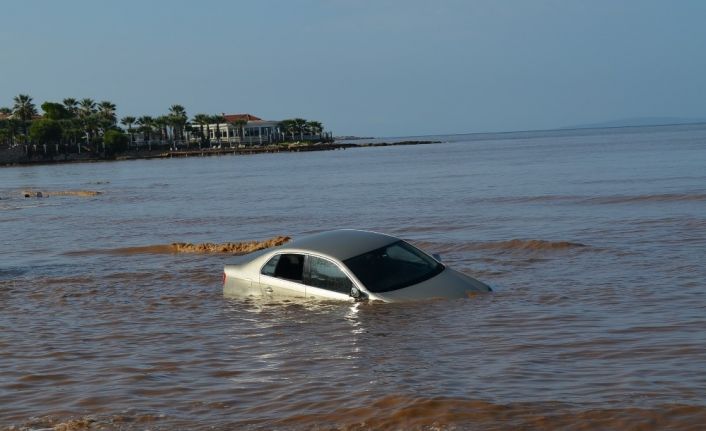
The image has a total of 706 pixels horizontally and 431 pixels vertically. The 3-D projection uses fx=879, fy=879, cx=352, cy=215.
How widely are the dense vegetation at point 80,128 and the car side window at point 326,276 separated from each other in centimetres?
14368

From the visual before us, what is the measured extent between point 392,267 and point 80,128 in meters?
153

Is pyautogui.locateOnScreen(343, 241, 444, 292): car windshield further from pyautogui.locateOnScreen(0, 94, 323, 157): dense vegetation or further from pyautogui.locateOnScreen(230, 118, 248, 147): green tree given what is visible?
pyautogui.locateOnScreen(230, 118, 248, 147): green tree

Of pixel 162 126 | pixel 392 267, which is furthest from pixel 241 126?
pixel 392 267

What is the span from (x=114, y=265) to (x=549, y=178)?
28.5m

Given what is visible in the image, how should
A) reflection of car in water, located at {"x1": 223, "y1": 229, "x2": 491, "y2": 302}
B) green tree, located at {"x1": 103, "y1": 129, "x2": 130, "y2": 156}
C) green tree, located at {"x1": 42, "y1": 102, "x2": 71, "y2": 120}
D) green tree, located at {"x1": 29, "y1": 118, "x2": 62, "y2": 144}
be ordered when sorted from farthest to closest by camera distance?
green tree, located at {"x1": 42, "y1": 102, "x2": 71, "y2": 120} → green tree, located at {"x1": 103, "y1": 129, "x2": 130, "y2": 156} → green tree, located at {"x1": 29, "y1": 118, "x2": 62, "y2": 144} → reflection of car in water, located at {"x1": 223, "y1": 229, "x2": 491, "y2": 302}

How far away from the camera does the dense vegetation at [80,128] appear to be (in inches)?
5940

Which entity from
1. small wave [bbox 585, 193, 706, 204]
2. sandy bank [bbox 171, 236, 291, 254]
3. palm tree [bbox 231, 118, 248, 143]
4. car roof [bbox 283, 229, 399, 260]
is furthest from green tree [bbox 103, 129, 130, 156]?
car roof [bbox 283, 229, 399, 260]

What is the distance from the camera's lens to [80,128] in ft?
509

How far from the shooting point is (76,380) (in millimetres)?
8695

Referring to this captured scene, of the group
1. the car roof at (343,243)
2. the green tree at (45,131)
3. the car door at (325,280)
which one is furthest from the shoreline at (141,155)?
the car door at (325,280)

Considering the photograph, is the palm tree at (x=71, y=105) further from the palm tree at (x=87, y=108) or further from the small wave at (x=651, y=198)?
the small wave at (x=651, y=198)

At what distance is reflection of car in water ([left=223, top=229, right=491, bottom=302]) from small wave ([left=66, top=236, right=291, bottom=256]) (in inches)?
262

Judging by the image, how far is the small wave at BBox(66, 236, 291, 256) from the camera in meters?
19.2

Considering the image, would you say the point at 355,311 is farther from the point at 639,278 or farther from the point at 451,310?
the point at 639,278
